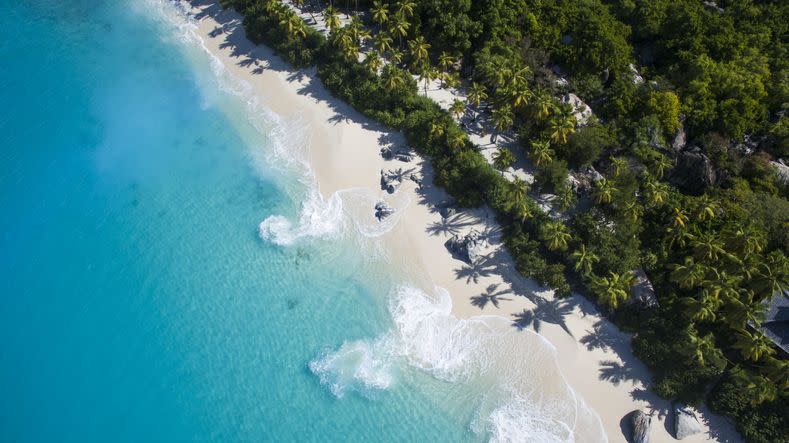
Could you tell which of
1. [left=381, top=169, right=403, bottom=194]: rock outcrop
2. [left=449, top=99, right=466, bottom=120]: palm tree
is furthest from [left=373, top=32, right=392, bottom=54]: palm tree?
[left=381, top=169, right=403, bottom=194]: rock outcrop

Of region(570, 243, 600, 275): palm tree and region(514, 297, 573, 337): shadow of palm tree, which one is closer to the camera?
region(570, 243, 600, 275): palm tree

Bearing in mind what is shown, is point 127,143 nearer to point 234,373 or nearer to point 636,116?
point 234,373

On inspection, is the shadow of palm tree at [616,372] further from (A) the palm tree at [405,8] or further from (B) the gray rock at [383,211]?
(A) the palm tree at [405,8]

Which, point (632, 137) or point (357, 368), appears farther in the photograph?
point (632, 137)

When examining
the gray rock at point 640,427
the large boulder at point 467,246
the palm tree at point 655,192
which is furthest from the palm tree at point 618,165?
the gray rock at point 640,427

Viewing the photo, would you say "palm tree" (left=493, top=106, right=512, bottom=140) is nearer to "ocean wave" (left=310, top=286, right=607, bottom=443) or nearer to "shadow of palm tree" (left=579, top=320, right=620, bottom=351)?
"ocean wave" (left=310, top=286, right=607, bottom=443)

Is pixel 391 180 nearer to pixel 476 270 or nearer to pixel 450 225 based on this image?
pixel 450 225

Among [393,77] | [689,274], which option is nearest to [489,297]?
[689,274]
